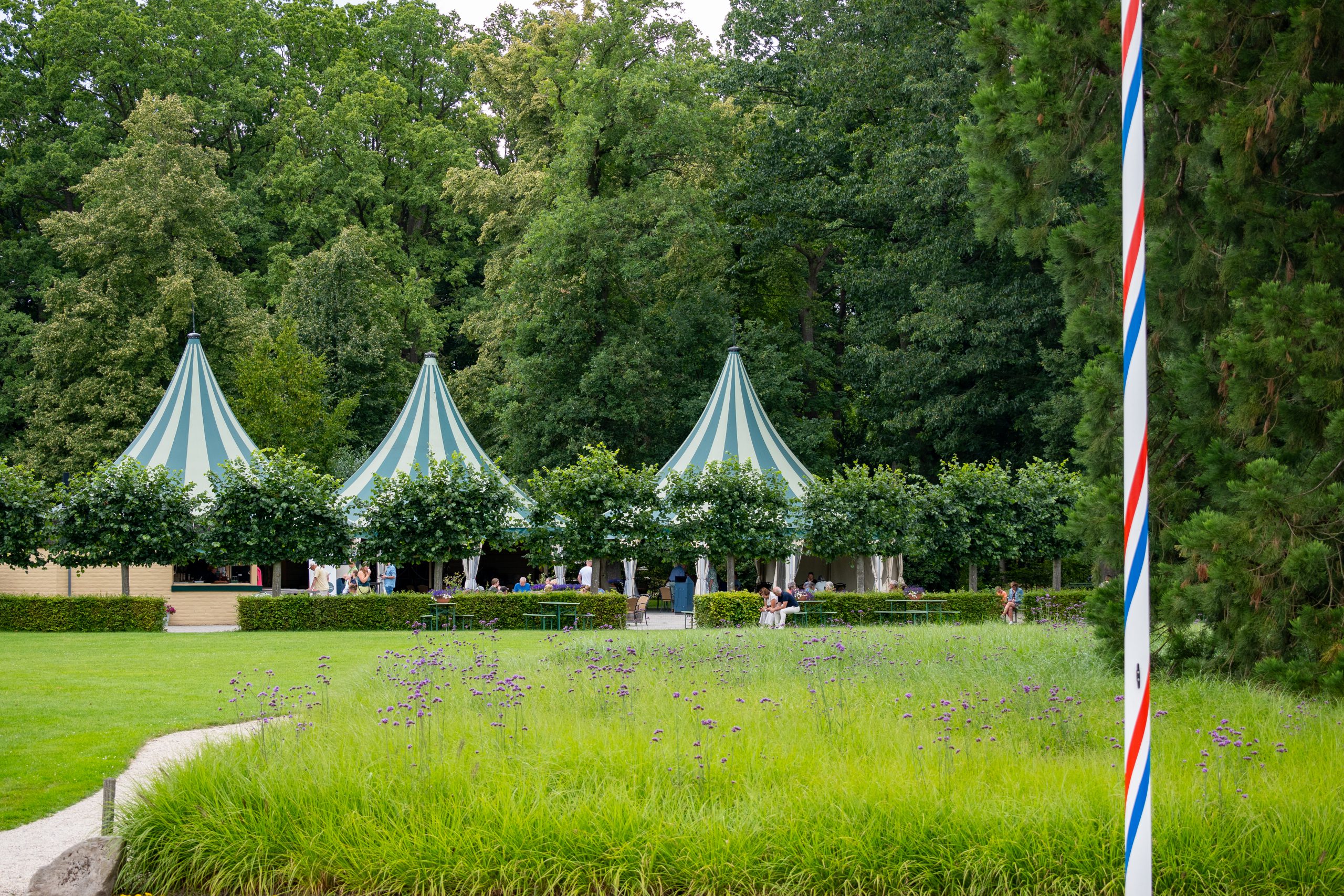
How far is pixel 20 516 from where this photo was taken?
2069cm

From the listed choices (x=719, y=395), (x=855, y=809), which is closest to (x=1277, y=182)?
(x=855, y=809)

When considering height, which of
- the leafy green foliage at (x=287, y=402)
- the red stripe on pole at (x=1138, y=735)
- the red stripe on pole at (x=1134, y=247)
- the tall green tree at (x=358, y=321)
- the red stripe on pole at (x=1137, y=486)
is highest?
the tall green tree at (x=358, y=321)

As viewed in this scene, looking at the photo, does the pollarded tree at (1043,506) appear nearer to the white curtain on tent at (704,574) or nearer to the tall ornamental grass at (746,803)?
the white curtain on tent at (704,574)

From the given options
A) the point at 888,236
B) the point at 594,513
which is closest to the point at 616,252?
the point at 888,236

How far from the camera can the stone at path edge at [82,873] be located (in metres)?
5.04

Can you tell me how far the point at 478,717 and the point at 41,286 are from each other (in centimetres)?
3571

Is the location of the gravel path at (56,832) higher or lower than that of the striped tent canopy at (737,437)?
lower

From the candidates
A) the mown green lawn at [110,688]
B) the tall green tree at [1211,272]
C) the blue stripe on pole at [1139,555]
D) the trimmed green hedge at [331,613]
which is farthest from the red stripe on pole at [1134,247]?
the trimmed green hedge at [331,613]

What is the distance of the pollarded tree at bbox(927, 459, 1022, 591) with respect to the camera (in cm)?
2294

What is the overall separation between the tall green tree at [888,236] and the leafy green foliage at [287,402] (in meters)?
13.1

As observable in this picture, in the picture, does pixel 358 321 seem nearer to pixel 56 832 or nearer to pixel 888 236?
pixel 888 236

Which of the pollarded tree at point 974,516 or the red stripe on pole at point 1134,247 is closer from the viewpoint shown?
the red stripe on pole at point 1134,247

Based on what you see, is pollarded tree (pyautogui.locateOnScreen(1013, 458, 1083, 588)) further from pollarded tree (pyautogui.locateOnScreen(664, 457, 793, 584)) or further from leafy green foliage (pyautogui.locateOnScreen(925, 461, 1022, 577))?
pollarded tree (pyautogui.locateOnScreen(664, 457, 793, 584))

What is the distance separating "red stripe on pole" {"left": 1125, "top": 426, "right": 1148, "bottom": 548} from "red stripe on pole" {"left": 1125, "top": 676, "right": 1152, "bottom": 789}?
53cm
